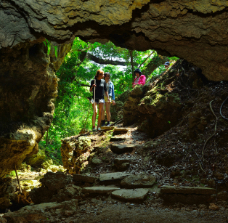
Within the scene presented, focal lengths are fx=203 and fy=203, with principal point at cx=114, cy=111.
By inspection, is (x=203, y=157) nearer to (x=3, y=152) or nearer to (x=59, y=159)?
(x=3, y=152)

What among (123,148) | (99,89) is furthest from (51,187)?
(99,89)

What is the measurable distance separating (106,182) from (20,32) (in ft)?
11.9

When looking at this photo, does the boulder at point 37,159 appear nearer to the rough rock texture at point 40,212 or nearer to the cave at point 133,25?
the rough rock texture at point 40,212

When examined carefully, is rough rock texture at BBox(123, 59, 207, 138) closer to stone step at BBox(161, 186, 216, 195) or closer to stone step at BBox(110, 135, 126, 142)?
stone step at BBox(110, 135, 126, 142)

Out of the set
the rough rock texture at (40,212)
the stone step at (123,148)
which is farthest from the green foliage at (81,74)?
the rough rock texture at (40,212)

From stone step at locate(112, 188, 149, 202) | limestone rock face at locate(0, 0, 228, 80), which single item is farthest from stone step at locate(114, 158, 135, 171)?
limestone rock face at locate(0, 0, 228, 80)

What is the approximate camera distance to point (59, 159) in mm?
14430

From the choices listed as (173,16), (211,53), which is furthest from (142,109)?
(173,16)

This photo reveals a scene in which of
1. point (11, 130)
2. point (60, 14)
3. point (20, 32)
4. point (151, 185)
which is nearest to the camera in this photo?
point (60, 14)

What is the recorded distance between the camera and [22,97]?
5965 mm

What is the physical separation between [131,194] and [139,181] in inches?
20.7

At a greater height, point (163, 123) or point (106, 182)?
point (163, 123)

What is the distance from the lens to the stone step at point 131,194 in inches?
149

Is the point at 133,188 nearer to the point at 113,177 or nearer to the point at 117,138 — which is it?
the point at 113,177
